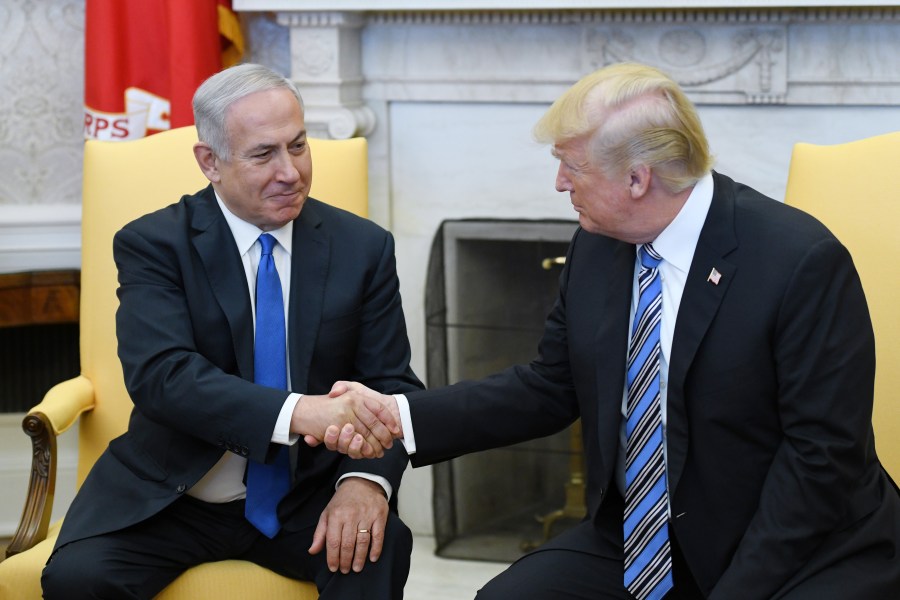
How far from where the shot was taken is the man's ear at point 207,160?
240 cm

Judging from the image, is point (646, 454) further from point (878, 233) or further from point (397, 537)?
point (878, 233)

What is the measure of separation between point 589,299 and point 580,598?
1.79 ft

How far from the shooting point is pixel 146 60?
3490 millimetres

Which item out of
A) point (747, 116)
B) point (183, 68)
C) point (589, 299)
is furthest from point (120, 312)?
point (747, 116)

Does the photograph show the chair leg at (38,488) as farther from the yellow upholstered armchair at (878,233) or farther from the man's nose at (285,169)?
the yellow upholstered armchair at (878,233)

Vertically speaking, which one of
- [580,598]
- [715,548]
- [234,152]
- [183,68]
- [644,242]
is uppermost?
[183,68]

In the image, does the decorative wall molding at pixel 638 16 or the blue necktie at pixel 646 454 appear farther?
the decorative wall molding at pixel 638 16

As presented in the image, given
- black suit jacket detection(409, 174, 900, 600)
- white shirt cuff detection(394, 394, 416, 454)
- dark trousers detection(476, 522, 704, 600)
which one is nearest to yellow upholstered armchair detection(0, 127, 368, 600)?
white shirt cuff detection(394, 394, 416, 454)

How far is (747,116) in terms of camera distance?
3412 mm

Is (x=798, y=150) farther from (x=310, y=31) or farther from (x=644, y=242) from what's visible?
(x=310, y=31)

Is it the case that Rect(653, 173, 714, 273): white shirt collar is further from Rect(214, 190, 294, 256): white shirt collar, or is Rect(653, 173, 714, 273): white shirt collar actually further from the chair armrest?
the chair armrest

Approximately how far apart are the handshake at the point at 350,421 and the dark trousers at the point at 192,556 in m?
0.17

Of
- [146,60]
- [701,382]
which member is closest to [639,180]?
[701,382]

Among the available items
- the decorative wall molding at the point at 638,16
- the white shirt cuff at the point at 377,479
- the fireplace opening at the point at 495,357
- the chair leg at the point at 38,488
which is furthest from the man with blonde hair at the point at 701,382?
the fireplace opening at the point at 495,357
